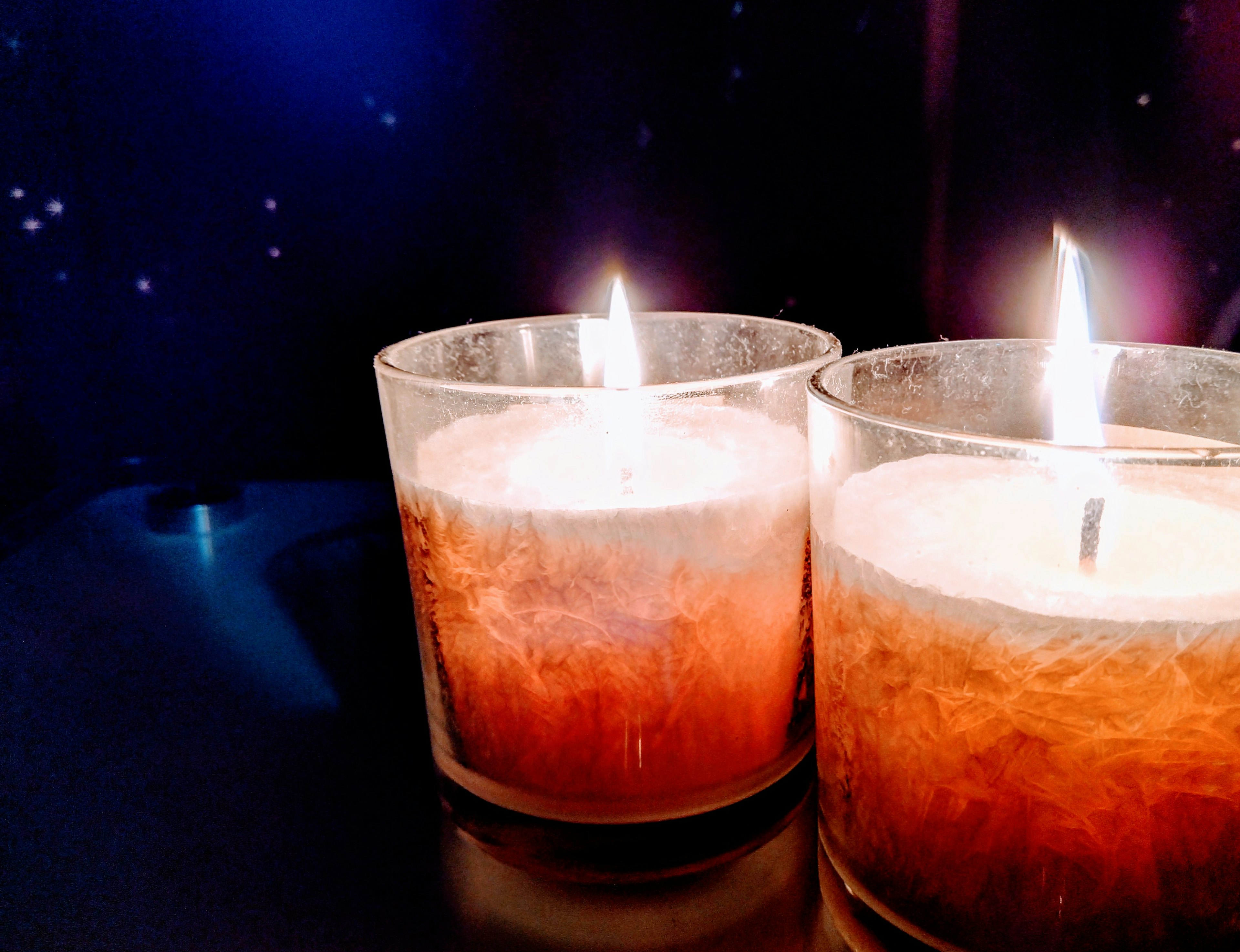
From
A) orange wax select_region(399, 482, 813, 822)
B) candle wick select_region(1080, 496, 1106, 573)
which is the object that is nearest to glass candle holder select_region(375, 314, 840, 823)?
orange wax select_region(399, 482, 813, 822)

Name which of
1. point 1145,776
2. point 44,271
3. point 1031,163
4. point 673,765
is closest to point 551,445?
point 673,765

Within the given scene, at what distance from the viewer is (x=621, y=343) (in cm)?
45

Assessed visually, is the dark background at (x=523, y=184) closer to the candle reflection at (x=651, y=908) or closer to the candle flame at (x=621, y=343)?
the candle flame at (x=621, y=343)

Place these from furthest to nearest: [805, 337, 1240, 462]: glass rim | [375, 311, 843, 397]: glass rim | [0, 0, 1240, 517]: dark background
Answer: [0, 0, 1240, 517]: dark background, [375, 311, 843, 397]: glass rim, [805, 337, 1240, 462]: glass rim

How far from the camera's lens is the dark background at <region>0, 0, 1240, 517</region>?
0.55 m

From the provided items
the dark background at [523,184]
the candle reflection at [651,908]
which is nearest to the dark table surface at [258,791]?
the candle reflection at [651,908]

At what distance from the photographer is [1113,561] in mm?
287

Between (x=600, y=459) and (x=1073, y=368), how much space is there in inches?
7.3

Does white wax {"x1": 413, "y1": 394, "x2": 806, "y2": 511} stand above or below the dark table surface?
above

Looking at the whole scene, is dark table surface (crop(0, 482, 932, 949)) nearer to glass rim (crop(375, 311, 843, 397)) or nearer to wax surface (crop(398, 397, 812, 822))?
wax surface (crop(398, 397, 812, 822))

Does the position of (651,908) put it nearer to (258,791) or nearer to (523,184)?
(258,791)

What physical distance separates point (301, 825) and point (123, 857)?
0.08 m

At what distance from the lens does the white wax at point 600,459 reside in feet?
1.22

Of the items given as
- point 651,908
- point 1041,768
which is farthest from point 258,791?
point 1041,768
